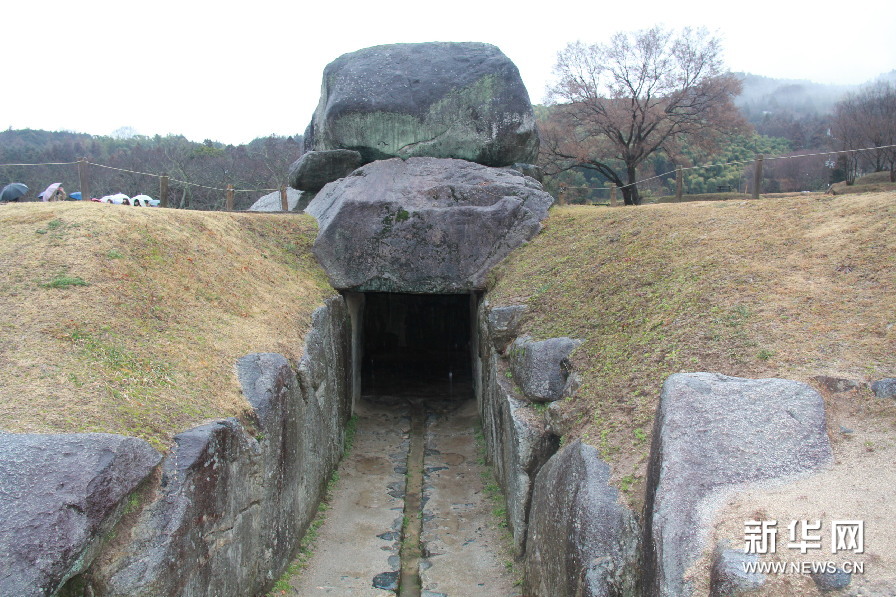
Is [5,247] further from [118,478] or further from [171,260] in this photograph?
[118,478]

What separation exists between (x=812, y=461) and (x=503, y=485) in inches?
193

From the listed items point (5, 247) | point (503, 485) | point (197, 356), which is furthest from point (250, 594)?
point (5, 247)

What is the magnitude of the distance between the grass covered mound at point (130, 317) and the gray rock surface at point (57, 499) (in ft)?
0.76

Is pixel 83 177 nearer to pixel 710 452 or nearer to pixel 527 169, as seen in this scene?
pixel 527 169

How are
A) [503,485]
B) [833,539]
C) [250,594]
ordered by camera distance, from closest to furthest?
[833,539]
[250,594]
[503,485]

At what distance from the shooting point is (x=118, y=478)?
4.58 m

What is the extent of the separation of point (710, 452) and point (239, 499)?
12.7 ft

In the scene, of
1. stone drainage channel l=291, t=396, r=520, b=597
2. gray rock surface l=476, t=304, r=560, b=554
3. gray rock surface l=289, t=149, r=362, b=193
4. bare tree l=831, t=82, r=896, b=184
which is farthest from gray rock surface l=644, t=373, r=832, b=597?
bare tree l=831, t=82, r=896, b=184

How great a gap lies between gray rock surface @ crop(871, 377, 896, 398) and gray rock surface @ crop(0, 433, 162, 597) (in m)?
5.19

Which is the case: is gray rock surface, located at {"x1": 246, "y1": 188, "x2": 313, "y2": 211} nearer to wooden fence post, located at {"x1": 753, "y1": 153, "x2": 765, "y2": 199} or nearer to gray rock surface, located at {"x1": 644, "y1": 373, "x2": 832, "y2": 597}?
wooden fence post, located at {"x1": 753, "y1": 153, "x2": 765, "y2": 199}

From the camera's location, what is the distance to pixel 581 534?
5191 millimetres

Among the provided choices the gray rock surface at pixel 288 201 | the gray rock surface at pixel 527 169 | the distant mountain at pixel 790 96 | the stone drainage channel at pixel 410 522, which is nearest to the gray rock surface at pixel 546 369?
the stone drainage channel at pixel 410 522

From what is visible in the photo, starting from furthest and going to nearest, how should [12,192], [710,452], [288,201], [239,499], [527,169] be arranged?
1. [288,201]
2. [527,169]
3. [12,192]
4. [239,499]
5. [710,452]

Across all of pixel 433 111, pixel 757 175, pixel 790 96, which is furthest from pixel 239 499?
pixel 790 96
